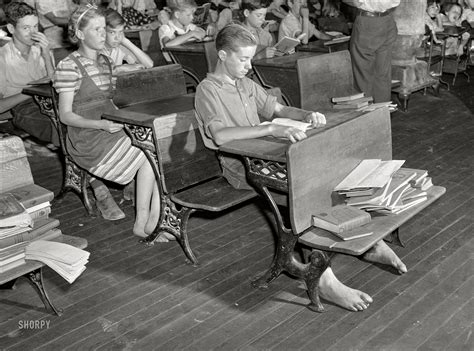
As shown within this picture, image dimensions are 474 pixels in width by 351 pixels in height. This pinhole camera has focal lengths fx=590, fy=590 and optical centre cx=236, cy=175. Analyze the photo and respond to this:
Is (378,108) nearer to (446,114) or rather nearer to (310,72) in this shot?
(310,72)

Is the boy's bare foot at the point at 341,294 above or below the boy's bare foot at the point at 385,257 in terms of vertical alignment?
above

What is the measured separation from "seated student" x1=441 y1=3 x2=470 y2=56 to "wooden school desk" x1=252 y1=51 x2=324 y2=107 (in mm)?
4240

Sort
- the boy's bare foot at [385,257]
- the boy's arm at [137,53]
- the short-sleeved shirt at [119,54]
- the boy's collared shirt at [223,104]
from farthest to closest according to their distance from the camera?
the boy's arm at [137,53]
the short-sleeved shirt at [119,54]
the boy's bare foot at [385,257]
the boy's collared shirt at [223,104]

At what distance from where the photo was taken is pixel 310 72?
4164mm

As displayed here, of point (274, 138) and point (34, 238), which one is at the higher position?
point (274, 138)

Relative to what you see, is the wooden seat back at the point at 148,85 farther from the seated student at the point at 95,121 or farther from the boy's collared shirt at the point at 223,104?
the boy's collared shirt at the point at 223,104

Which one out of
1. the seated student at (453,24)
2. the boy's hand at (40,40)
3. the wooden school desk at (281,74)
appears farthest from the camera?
the seated student at (453,24)

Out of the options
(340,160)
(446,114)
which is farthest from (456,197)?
(446,114)

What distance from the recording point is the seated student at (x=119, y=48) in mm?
4004

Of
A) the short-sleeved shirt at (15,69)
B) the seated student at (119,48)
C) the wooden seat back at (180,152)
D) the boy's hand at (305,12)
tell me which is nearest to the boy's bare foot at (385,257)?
the wooden seat back at (180,152)

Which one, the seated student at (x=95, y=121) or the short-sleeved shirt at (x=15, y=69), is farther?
the short-sleeved shirt at (x=15, y=69)

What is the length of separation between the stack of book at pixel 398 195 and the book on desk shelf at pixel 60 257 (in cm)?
126

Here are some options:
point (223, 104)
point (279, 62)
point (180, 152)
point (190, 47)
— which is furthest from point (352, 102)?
point (190, 47)

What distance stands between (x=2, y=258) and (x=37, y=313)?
0.45 metres
